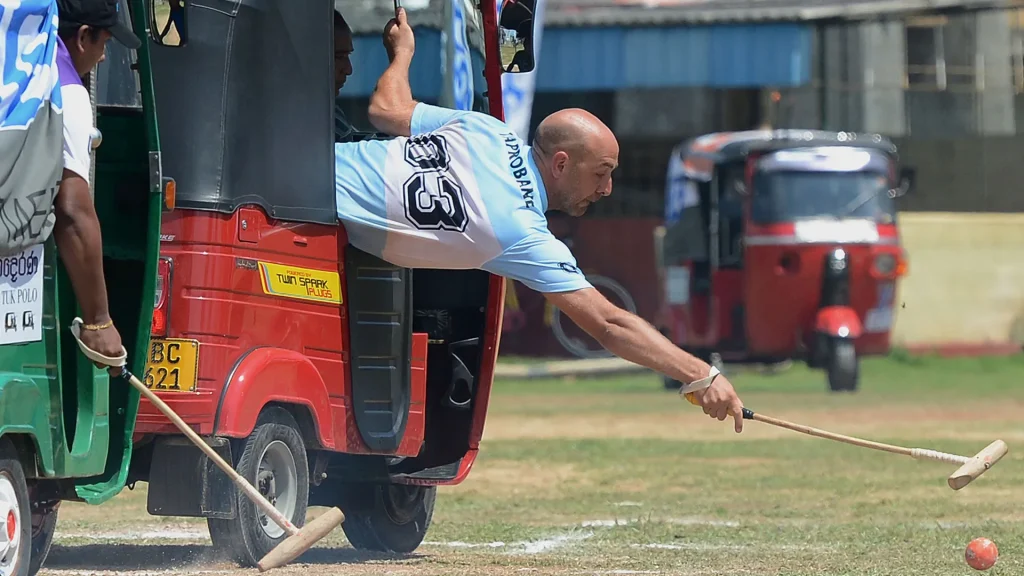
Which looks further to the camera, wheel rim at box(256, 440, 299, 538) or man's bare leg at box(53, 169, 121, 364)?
wheel rim at box(256, 440, 299, 538)

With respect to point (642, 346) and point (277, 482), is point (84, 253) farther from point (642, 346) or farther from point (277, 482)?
point (642, 346)

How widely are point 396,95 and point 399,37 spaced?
0.29m

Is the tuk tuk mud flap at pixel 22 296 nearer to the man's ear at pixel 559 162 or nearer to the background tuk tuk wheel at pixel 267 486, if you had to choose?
the background tuk tuk wheel at pixel 267 486

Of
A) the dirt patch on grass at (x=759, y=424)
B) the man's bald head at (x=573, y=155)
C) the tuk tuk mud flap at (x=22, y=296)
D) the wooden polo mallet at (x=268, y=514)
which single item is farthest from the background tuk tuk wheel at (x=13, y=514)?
the dirt patch on grass at (x=759, y=424)

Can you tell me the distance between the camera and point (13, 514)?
5.85 m

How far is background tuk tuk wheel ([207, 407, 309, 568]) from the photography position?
23.1 ft

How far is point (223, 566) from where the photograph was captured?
284 inches

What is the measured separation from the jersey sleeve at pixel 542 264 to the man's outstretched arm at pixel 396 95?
2.91 ft

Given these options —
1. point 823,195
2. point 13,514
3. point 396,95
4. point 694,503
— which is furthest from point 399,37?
point 823,195

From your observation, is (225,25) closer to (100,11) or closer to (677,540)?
(100,11)

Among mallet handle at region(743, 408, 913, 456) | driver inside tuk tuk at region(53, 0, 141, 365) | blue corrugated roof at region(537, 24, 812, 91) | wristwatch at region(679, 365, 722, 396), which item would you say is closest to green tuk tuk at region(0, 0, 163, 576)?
driver inside tuk tuk at region(53, 0, 141, 365)

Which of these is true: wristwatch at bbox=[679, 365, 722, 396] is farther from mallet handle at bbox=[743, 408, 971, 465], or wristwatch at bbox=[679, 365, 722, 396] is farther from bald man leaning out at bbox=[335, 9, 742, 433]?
mallet handle at bbox=[743, 408, 971, 465]

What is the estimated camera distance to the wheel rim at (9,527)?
576 cm

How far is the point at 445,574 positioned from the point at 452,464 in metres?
1.38
